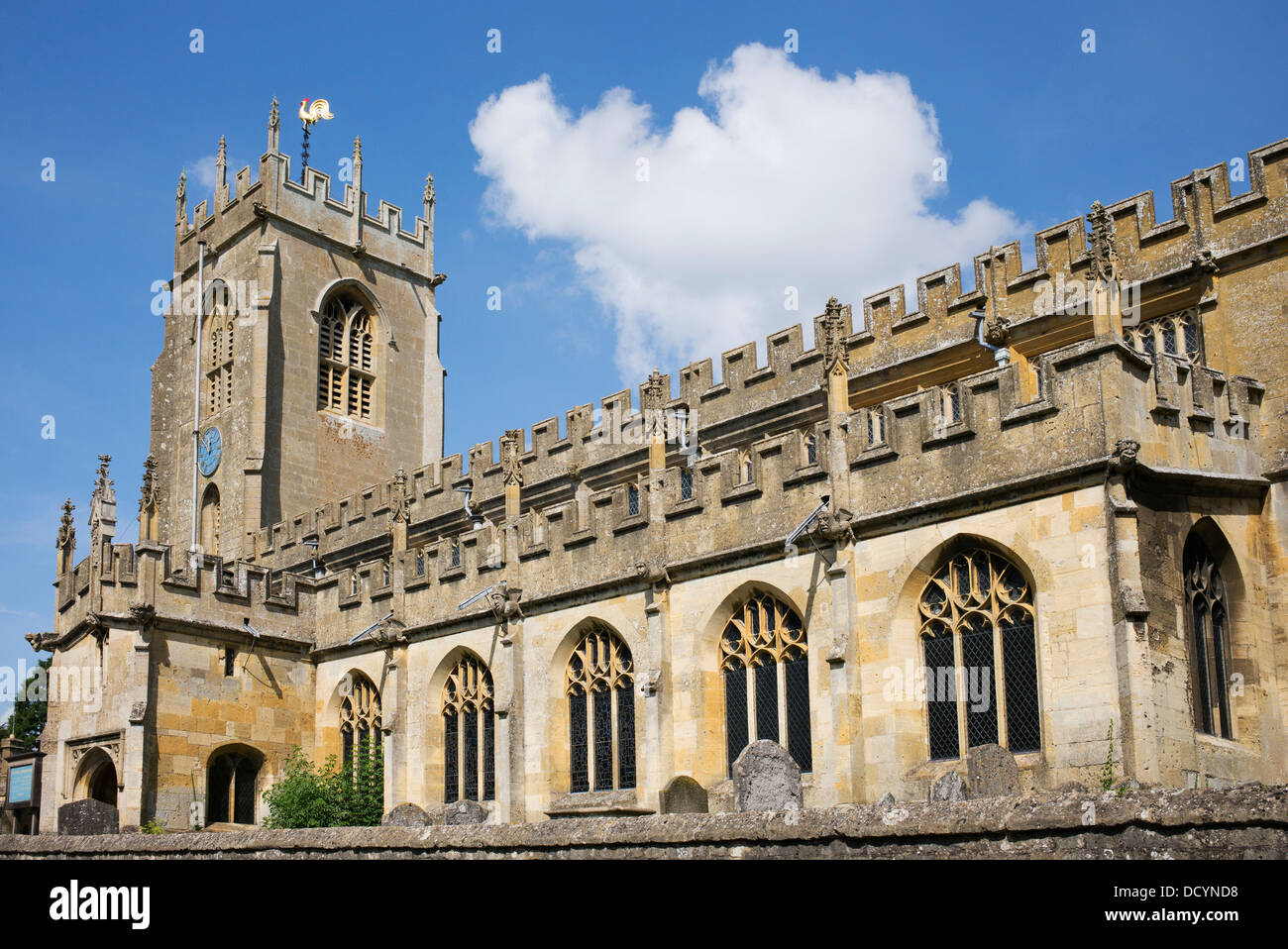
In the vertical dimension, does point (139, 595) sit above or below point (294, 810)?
above

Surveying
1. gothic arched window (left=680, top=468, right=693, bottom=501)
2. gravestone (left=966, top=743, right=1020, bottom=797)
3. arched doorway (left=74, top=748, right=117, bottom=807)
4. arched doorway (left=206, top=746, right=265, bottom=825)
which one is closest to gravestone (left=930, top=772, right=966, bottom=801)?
gravestone (left=966, top=743, right=1020, bottom=797)

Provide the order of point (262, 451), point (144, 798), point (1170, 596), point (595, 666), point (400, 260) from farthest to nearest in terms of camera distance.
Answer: point (400, 260) → point (262, 451) → point (144, 798) → point (595, 666) → point (1170, 596)

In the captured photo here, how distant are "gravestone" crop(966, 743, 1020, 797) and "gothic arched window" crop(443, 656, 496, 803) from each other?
11.4 m

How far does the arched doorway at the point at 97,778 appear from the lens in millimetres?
24375

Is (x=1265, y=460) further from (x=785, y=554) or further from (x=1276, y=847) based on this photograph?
(x=1276, y=847)

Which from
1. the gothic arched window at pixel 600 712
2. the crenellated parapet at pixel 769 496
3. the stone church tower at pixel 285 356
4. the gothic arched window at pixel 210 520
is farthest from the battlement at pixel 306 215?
the gothic arched window at pixel 600 712

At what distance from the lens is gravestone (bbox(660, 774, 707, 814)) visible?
17.8 m

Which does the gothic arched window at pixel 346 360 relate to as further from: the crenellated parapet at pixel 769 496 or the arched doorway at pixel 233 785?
the arched doorway at pixel 233 785

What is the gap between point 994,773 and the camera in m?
13.3

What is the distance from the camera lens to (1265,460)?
17547 millimetres

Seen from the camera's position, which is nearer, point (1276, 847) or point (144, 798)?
point (1276, 847)

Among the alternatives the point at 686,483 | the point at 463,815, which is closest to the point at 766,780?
the point at 463,815
